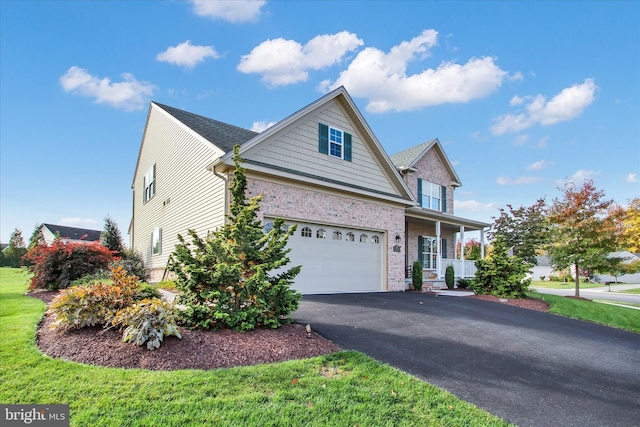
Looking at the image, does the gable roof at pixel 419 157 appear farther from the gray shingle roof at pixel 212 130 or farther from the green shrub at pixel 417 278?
the gray shingle roof at pixel 212 130

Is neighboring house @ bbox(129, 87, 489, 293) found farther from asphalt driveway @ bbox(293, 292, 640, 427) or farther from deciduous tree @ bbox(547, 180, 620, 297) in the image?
deciduous tree @ bbox(547, 180, 620, 297)

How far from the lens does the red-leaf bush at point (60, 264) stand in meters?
11.2

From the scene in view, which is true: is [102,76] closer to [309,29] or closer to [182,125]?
[182,125]

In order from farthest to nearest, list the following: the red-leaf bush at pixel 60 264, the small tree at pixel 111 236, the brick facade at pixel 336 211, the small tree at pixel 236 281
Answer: the small tree at pixel 111 236, the red-leaf bush at pixel 60 264, the brick facade at pixel 336 211, the small tree at pixel 236 281

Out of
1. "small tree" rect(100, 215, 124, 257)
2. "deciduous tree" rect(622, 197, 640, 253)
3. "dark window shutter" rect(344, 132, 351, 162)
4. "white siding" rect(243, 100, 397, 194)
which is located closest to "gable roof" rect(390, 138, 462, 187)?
"white siding" rect(243, 100, 397, 194)

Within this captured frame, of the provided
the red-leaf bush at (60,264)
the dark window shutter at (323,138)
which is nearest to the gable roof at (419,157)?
the dark window shutter at (323,138)

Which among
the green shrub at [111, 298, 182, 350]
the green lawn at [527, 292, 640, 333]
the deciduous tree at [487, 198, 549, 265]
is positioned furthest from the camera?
the deciduous tree at [487, 198, 549, 265]

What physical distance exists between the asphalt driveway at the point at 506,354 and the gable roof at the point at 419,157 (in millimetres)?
9784

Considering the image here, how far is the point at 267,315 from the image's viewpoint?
231 inches

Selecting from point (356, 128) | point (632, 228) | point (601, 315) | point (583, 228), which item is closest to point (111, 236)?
point (356, 128)

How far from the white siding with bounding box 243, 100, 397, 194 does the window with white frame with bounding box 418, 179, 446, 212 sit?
4964mm

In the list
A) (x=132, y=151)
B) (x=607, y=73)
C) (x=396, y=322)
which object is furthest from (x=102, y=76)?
(x=607, y=73)

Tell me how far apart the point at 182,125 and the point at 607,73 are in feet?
53.7

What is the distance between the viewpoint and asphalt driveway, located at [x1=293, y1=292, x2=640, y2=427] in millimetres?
3898
